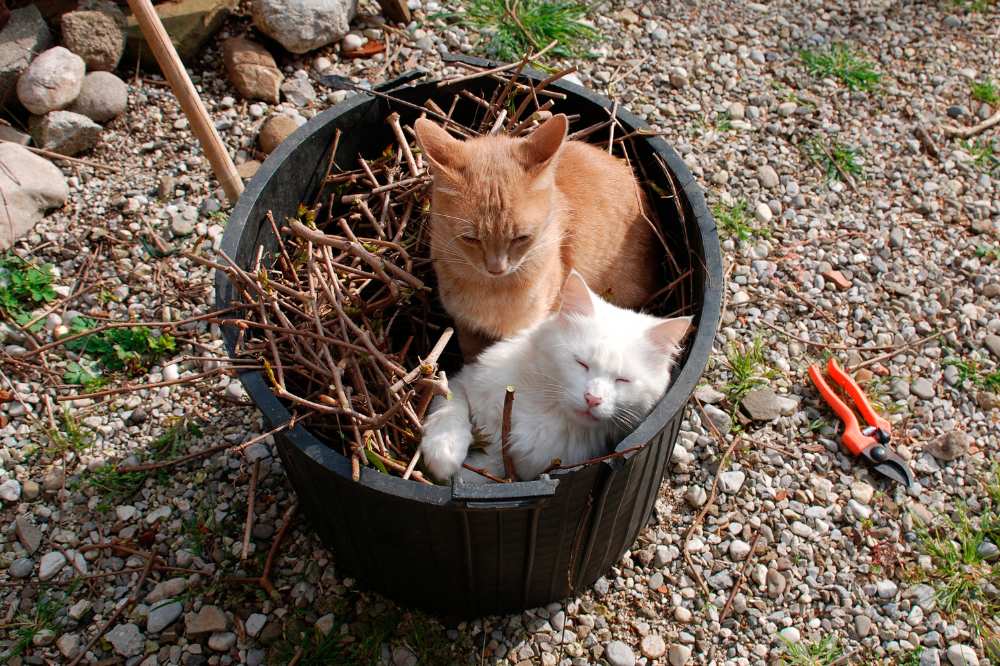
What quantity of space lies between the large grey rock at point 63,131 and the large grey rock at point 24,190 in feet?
0.50

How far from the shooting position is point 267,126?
412 centimetres

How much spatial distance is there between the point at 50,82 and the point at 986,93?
5.26 metres

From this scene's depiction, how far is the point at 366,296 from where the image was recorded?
3.05m

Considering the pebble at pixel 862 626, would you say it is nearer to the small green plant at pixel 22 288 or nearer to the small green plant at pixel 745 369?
the small green plant at pixel 745 369

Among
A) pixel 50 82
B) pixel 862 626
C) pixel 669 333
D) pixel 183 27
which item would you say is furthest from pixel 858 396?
pixel 50 82

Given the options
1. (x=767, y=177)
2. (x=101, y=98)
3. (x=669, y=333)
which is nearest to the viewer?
(x=669, y=333)

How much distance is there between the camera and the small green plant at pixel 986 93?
467cm

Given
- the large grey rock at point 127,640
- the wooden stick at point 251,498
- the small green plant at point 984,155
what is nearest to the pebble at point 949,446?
the small green plant at point 984,155

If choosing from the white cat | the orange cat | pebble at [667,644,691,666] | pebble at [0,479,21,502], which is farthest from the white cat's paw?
pebble at [0,479,21,502]

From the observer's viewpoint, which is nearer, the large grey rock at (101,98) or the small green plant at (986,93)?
the large grey rock at (101,98)

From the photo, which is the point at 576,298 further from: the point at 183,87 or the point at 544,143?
the point at 183,87

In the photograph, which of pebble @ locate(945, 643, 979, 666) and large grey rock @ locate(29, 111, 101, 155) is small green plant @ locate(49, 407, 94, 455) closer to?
large grey rock @ locate(29, 111, 101, 155)

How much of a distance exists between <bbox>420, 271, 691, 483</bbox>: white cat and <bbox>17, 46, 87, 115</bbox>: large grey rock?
2858 millimetres

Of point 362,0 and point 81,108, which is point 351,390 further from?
point 362,0
